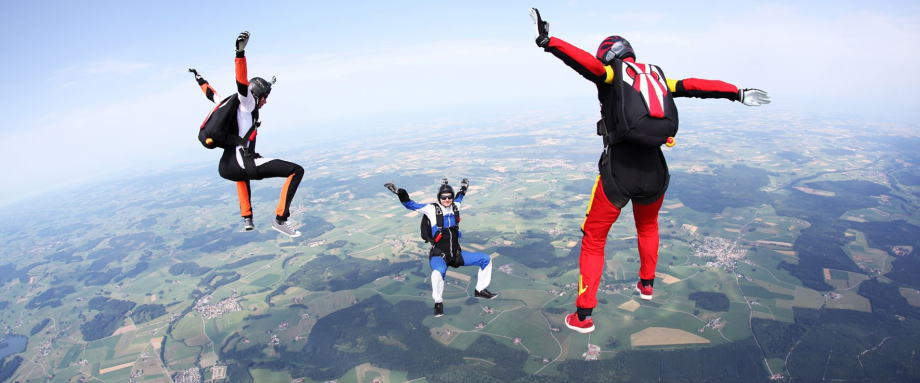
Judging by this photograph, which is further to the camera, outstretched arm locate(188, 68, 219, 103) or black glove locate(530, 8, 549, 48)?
outstretched arm locate(188, 68, 219, 103)

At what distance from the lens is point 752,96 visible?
205 inches

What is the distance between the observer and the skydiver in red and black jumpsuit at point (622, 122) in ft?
15.0

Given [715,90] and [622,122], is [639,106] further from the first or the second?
[715,90]

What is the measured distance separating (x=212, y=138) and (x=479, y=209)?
90670 millimetres

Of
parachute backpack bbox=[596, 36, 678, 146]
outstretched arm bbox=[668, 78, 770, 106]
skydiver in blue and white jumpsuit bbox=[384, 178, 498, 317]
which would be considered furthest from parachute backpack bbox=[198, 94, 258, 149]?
Answer: outstretched arm bbox=[668, 78, 770, 106]

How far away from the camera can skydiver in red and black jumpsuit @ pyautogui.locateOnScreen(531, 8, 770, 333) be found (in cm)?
457

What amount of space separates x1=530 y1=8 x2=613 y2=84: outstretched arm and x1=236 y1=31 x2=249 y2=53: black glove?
4807 millimetres

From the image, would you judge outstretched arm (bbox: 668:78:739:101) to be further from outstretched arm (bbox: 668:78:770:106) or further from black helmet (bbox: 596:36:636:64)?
black helmet (bbox: 596:36:636:64)

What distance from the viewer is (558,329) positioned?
49.8m

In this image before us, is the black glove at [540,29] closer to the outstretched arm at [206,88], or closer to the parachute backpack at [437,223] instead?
the parachute backpack at [437,223]

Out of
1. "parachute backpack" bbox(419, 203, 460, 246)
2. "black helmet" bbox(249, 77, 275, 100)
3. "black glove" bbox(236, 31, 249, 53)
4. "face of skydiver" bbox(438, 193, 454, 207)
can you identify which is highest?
"black glove" bbox(236, 31, 249, 53)

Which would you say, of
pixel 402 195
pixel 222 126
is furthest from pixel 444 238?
pixel 222 126

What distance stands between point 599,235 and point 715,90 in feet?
8.52

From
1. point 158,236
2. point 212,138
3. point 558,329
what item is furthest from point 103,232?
point 212,138
